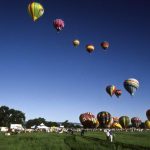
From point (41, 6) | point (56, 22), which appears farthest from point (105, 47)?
point (41, 6)

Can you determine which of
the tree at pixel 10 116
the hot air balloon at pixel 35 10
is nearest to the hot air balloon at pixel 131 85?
the hot air balloon at pixel 35 10

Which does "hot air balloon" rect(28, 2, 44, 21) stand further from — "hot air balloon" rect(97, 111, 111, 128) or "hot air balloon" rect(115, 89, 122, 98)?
"hot air balloon" rect(115, 89, 122, 98)

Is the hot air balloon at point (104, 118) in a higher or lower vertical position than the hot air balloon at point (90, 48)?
lower

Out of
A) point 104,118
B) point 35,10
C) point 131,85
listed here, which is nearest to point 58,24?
point 35,10

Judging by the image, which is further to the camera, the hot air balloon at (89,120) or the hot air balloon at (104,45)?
the hot air balloon at (89,120)

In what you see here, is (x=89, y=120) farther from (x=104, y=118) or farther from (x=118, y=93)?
(x=118, y=93)

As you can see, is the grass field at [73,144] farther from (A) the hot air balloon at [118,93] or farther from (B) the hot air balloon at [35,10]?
(A) the hot air balloon at [118,93]

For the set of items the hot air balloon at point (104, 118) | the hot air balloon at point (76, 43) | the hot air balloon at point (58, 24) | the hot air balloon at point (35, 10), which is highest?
the hot air balloon at point (76, 43)
